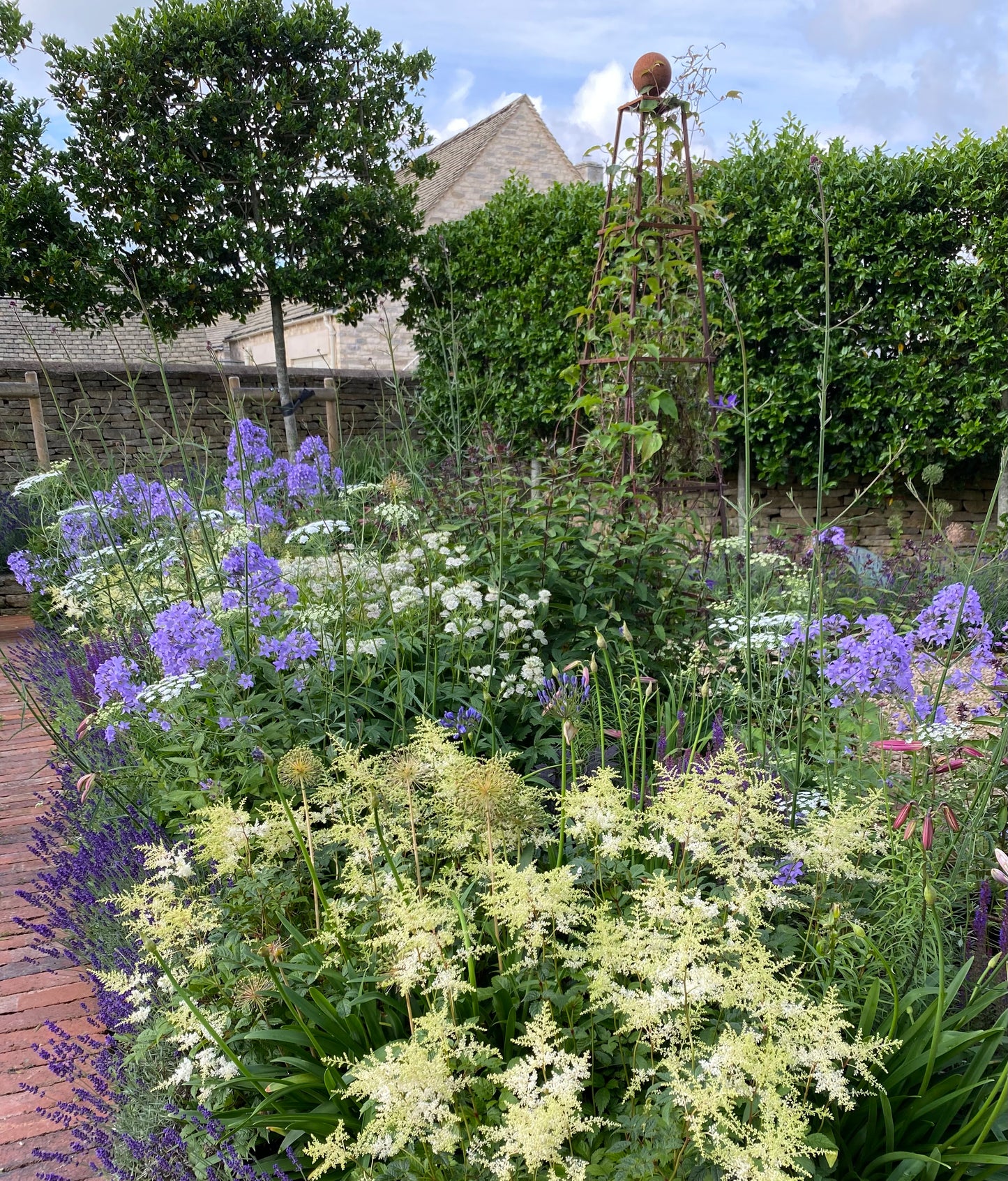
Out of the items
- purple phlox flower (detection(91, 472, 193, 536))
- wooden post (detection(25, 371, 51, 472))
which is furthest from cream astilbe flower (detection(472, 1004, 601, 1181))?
wooden post (detection(25, 371, 51, 472))

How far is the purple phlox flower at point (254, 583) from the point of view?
2771 millimetres

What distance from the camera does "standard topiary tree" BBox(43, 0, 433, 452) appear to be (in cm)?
902

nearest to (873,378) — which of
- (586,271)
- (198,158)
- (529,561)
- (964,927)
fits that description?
(586,271)

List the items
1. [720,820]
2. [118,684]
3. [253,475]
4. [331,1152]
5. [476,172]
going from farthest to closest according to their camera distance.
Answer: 1. [476,172]
2. [253,475]
3. [118,684]
4. [720,820]
5. [331,1152]

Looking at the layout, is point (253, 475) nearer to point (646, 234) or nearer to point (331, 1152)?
point (646, 234)

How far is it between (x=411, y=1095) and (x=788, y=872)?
0.97 meters

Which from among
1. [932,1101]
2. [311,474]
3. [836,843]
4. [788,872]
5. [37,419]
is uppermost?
[37,419]

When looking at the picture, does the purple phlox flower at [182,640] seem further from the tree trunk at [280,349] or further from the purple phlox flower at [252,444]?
the tree trunk at [280,349]

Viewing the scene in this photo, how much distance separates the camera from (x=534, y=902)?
4.60ft

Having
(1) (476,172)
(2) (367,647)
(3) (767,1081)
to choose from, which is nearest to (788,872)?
(3) (767,1081)

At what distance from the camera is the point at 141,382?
10359 millimetres

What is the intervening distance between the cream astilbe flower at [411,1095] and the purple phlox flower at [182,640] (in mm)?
1469

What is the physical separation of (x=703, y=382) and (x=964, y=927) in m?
3.26

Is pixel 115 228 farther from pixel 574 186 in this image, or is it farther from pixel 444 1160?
pixel 444 1160
